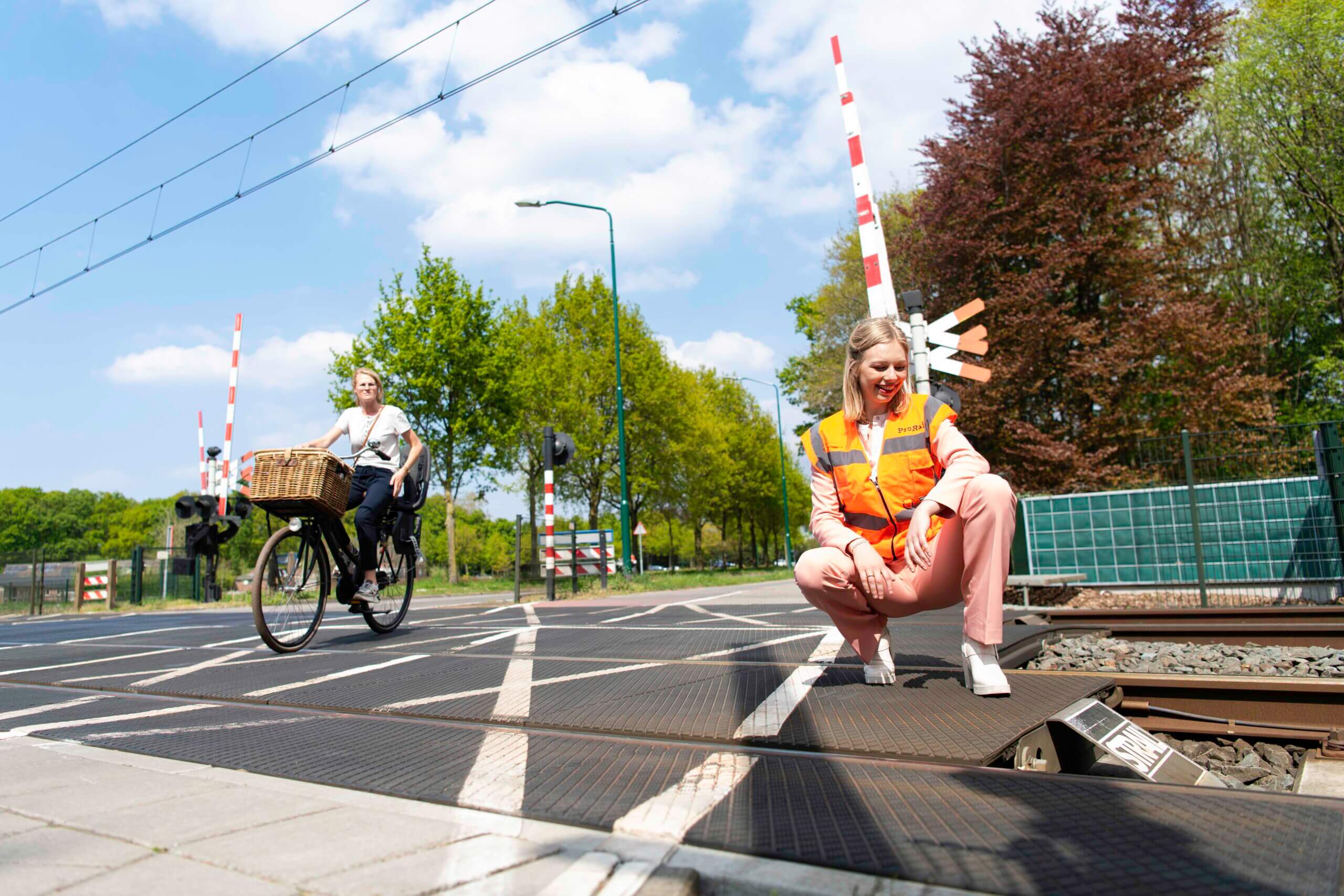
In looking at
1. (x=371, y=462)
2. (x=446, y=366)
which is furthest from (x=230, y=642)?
(x=446, y=366)

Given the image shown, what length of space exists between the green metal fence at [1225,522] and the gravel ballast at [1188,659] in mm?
5566

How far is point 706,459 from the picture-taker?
39.8 meters

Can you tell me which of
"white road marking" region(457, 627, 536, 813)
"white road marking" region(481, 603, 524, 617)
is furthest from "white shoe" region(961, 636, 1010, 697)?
"white road marking" region(481, 603, 524, 617)

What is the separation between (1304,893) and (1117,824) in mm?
442

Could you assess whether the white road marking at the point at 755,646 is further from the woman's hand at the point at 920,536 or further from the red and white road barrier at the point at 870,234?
the red and white road barrier at the point at 870,234

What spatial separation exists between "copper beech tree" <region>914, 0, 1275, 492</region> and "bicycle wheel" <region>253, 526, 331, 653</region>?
14012mm

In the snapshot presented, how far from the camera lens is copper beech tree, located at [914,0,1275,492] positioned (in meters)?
17.2

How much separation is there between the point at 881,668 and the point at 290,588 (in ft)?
14.1

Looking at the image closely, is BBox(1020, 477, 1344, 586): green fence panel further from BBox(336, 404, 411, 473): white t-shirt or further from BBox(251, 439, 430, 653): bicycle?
BBox(336, 404, 411, 473): white t-shirt

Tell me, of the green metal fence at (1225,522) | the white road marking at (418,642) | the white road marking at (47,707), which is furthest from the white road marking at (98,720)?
the green metal fence at (1225,522)

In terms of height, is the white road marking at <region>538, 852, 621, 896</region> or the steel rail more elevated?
the white road marking at <region>538, 852, 621, 896</region>

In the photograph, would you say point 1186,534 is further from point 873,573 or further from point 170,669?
A: point 170,669

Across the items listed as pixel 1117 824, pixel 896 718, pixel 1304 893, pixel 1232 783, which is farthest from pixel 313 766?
pixel 1232 783

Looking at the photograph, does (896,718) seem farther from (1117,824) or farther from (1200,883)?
(1200,883)
